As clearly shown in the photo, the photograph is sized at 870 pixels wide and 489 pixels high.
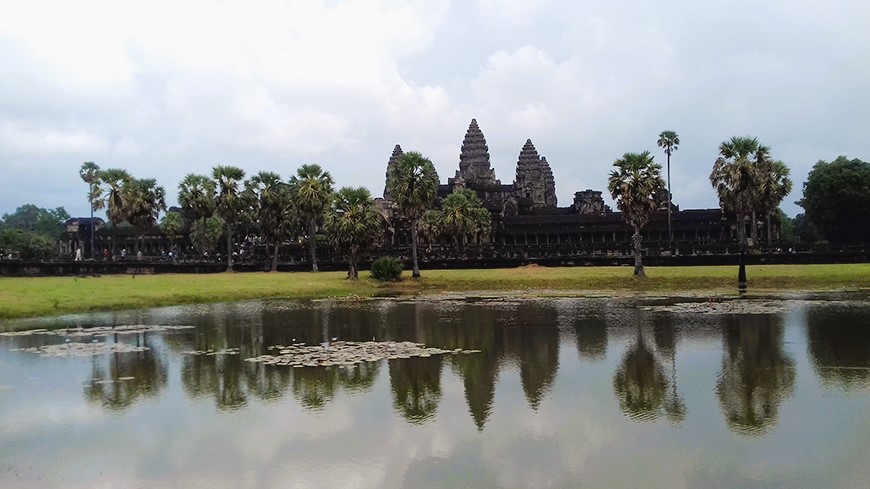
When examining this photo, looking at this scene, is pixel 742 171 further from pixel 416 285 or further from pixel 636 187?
pixel 416 285

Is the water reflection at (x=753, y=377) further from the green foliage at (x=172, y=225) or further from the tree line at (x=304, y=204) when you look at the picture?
the green foliage at (x=172, y=225)

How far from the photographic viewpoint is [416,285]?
5694 centimetres

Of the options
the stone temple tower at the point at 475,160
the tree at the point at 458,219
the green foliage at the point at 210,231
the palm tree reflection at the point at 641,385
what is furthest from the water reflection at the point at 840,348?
the stone temple tower at the point at 475,160

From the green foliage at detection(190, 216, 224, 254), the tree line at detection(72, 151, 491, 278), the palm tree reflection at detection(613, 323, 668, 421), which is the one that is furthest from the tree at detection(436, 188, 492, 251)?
the palm tree reflection at detection(613, 323, 668, 421)

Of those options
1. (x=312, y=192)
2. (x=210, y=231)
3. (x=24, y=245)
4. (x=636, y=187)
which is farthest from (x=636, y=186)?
(x=24, y=245)

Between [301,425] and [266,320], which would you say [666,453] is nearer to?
[301,425]

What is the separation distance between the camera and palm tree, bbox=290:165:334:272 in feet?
232

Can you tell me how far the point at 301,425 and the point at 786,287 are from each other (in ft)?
133

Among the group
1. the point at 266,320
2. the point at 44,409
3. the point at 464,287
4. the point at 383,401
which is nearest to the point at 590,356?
the point at 383,401

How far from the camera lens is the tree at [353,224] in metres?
59.9

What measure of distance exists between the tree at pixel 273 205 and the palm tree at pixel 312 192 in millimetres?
1559

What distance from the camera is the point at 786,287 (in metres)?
A: 47.4

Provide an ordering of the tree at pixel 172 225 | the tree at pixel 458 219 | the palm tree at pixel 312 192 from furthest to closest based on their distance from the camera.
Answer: the tree at pixel 172 225 < the tree at pixel 458 219 < the palm tree at pixel 312 192

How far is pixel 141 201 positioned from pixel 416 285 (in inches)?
1448
